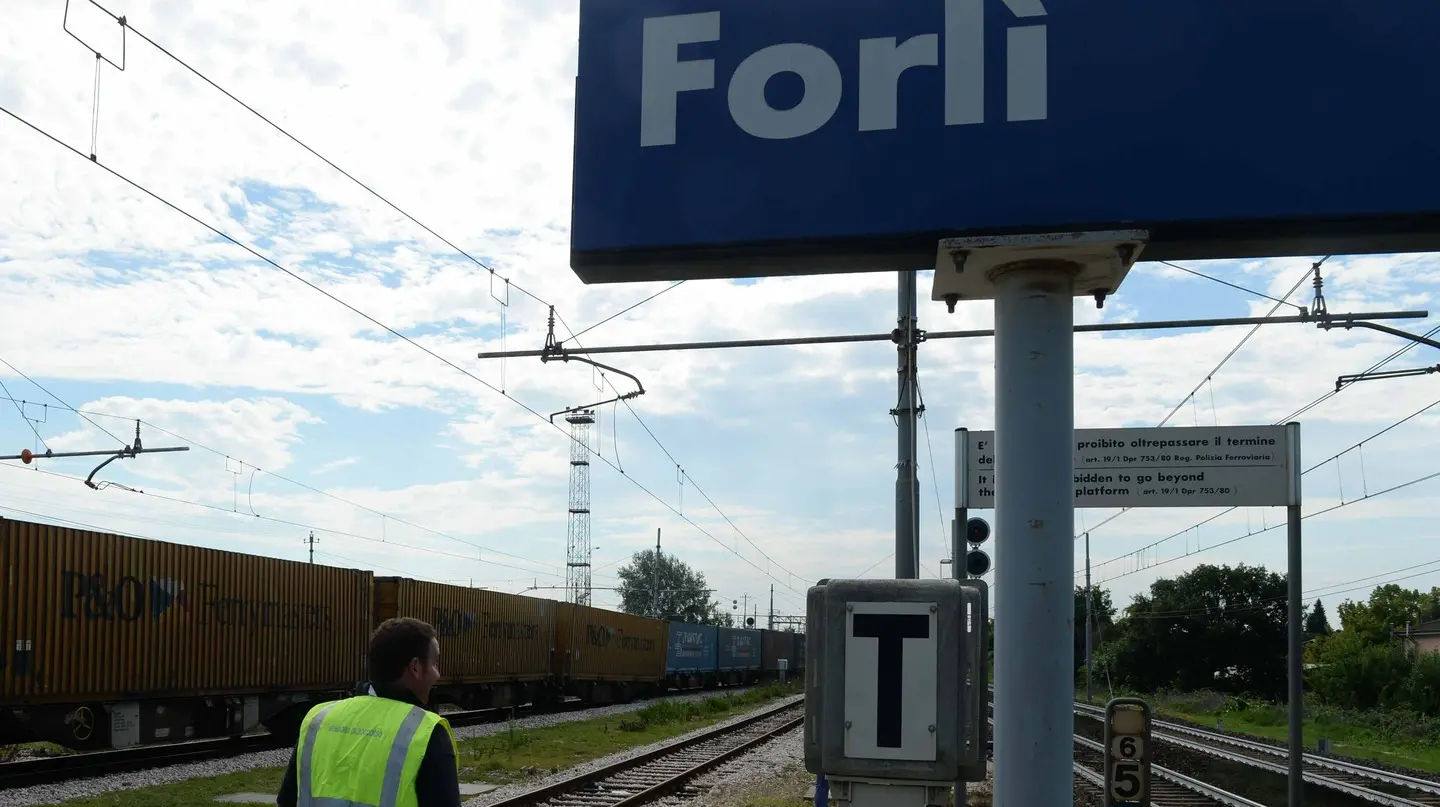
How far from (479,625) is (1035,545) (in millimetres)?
24420

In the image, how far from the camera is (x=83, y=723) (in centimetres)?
1569

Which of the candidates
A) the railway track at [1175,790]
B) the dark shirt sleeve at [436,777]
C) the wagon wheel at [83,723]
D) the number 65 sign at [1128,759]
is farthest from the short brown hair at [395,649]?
the wagon wheel at [83,723]

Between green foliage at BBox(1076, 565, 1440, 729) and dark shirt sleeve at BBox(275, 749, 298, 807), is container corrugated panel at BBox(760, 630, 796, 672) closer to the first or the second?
green foliage at BBox(1076, 565, 1440, 729)

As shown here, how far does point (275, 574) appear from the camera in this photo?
782 inches

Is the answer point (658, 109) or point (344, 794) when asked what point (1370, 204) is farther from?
point (344, 794)

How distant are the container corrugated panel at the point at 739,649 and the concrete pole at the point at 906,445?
42421mm

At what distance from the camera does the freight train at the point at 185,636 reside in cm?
1460

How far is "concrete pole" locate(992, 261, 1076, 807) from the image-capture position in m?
4.53

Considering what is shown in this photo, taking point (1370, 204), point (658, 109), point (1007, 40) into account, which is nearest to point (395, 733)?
point (658, 109)

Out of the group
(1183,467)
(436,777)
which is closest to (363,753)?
(436,777)

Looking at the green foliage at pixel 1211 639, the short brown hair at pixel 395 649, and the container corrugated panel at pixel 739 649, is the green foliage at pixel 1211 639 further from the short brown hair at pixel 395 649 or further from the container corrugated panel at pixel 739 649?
the short brown hair at pixel 395 649

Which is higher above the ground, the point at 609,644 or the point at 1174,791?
the point at 1174,791

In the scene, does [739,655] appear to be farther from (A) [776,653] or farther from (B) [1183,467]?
(B) [1183,467]

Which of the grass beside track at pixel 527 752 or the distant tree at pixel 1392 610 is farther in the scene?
the distant tree at pixel 1392 610
